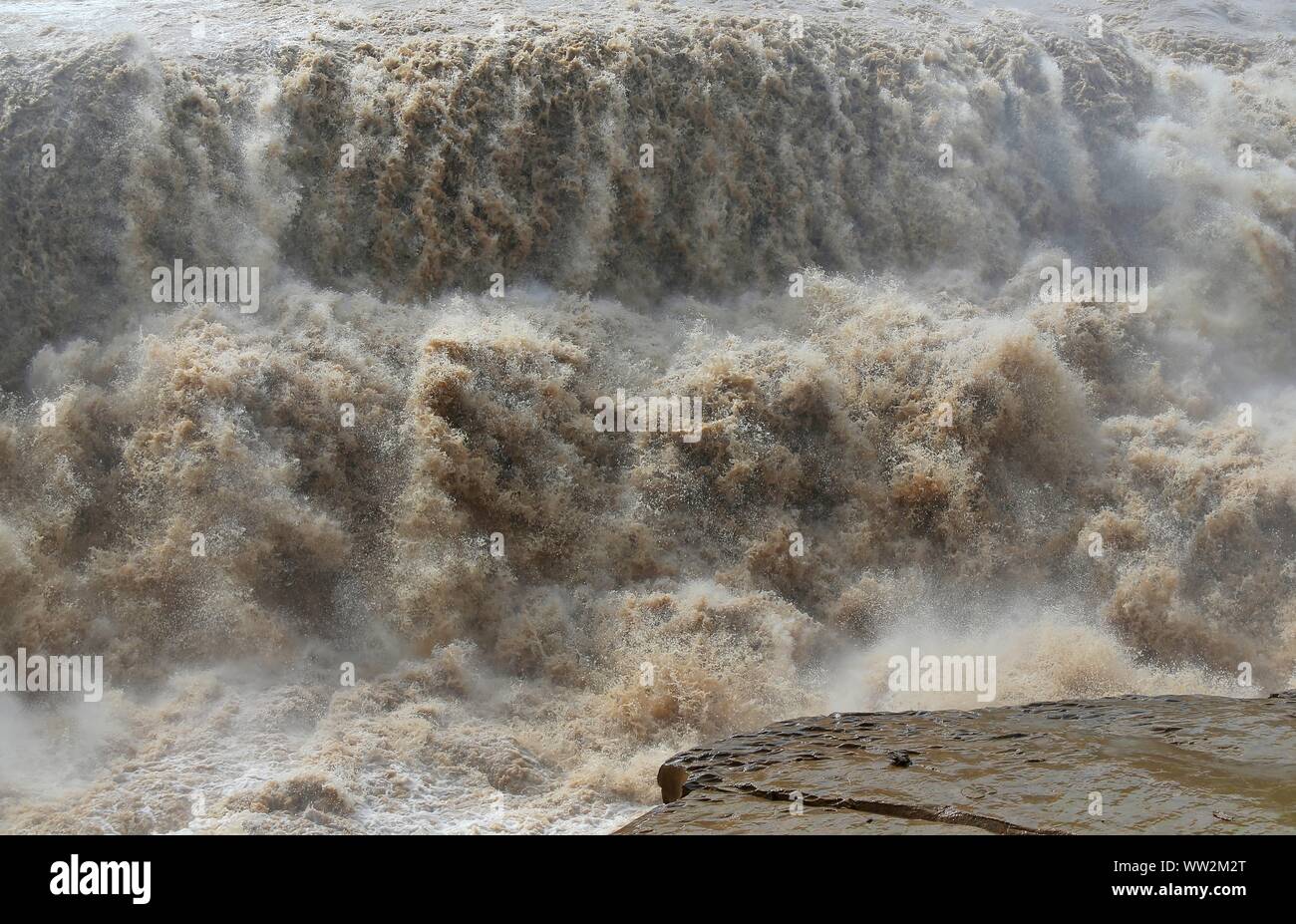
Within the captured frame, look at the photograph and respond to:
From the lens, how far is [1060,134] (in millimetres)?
10898

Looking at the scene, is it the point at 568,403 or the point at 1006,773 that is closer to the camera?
the point at 1006,773

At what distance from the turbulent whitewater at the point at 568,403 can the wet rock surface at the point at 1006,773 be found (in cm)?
153

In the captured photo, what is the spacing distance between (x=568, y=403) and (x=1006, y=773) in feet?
14.4

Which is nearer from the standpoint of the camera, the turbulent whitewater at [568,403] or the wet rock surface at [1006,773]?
the wet rock surface at [1006,773]

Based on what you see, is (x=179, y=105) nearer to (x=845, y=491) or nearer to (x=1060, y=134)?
(x=845, y=491)

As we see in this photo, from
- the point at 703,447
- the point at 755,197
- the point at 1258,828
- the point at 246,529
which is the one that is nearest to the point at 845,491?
the point at 703,447

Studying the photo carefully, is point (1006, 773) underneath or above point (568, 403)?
underneath

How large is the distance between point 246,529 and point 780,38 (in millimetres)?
6070

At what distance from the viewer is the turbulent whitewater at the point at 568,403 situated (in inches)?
261

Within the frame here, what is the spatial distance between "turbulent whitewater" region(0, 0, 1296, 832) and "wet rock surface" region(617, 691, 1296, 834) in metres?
1.53

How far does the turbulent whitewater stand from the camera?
664 cm

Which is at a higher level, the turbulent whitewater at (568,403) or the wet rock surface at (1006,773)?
the turbulent whitewater at (568,403)

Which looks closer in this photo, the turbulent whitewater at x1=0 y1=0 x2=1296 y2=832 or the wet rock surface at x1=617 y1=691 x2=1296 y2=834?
the wet rock surface at x1=617 y1=691 x2=1296 y2=834

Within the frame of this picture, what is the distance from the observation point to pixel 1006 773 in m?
4.20
